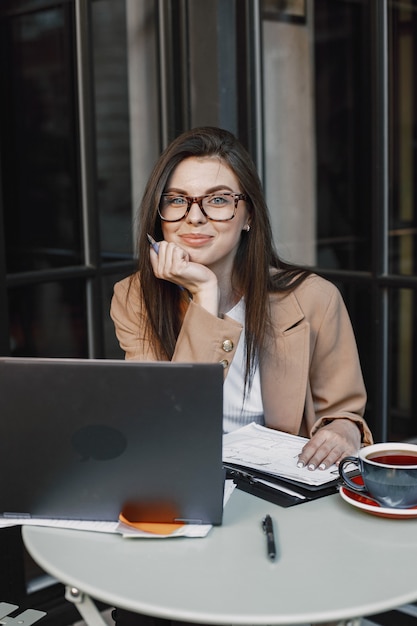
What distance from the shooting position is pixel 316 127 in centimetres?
329

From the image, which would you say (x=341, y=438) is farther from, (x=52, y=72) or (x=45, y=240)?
(x=52, y=72)

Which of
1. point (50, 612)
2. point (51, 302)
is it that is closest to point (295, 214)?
point (51, 302)

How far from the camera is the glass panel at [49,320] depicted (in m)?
2.81

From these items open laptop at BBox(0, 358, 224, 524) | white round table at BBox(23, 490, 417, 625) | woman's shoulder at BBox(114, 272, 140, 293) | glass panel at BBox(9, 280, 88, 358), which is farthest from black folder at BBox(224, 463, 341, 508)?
glass panel at BBox(9, 280, 88, 358)

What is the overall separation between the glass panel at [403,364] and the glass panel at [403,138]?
13cm

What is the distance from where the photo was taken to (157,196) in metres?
2.07

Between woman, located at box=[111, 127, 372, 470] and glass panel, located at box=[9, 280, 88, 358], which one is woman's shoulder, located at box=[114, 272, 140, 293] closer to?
woman, located at box=[111, 127, 372, 470]

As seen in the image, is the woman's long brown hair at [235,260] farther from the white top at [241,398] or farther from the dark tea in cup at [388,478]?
the dark tea in cup at [388,478]

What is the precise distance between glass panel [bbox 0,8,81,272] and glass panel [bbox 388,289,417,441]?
1074 millimetres

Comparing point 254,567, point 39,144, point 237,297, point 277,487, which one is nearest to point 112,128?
point 39,144

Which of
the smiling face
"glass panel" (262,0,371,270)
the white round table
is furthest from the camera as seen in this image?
"glass panel" (262,0,371,270)

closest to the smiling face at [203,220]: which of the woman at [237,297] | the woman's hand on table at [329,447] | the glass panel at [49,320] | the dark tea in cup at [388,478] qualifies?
the woman at [237,297]

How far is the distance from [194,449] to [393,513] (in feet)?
1.11

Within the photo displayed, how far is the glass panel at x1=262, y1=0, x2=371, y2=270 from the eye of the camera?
3100mm
